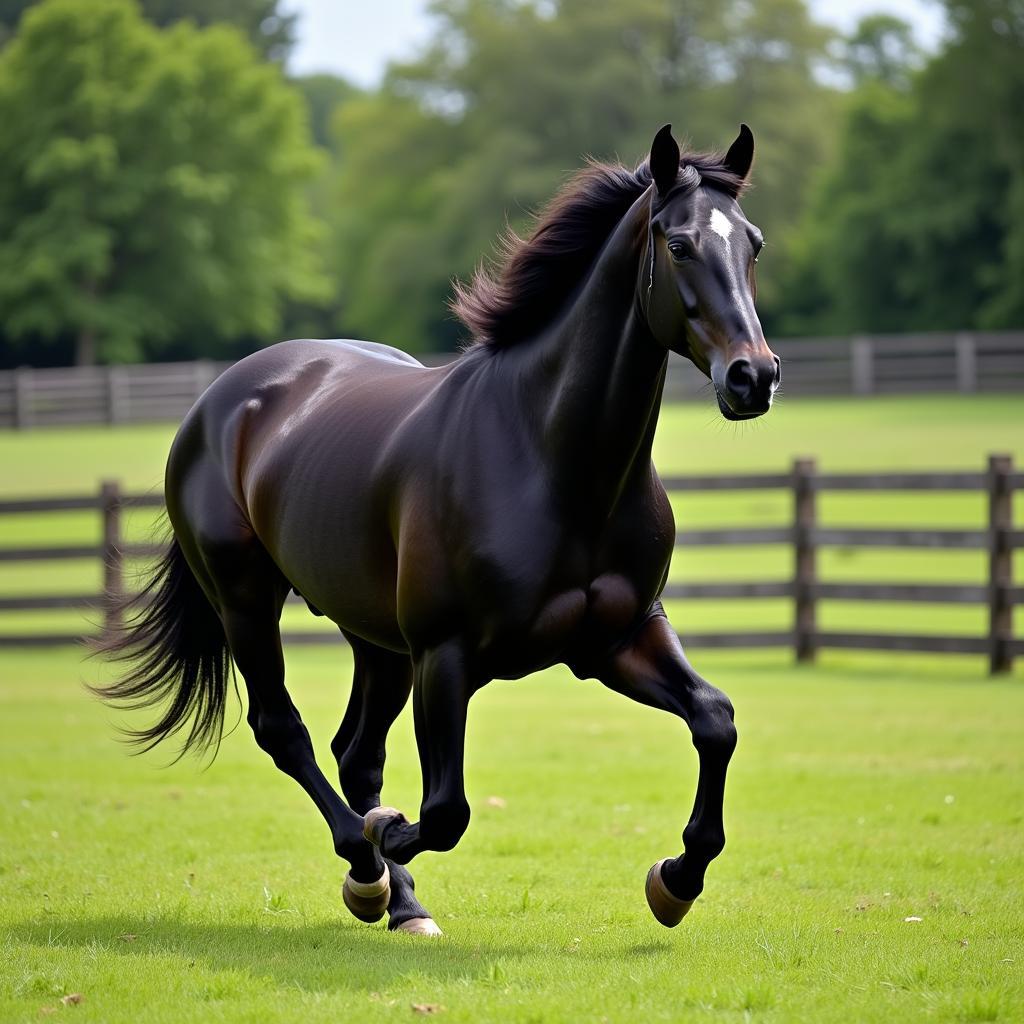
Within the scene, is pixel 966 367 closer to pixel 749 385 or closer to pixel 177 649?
pixel 177 649

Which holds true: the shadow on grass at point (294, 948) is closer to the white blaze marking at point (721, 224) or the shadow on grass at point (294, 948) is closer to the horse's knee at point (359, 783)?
the horse's knee at point (359, 783)

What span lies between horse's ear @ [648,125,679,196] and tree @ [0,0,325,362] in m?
45.2

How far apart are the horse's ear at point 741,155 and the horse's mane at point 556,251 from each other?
0.18 feet

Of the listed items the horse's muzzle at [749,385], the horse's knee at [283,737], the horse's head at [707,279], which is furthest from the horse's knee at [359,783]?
the horse's muzzle at [749,385]

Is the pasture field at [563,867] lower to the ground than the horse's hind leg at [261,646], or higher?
lower

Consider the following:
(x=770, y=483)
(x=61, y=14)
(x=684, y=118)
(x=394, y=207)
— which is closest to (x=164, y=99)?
(x=61, y=14)

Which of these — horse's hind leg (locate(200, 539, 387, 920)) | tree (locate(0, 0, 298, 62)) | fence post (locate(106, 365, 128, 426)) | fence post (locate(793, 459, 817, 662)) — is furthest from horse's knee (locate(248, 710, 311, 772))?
tree (locate(0, 0, 298, 62))

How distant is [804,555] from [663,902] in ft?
31.3

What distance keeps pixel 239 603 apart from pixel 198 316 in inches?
1849

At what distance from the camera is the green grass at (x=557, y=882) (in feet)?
15.1

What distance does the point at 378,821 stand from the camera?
528 cm

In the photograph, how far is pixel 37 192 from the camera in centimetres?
5125

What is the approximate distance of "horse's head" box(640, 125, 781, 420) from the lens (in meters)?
4.37

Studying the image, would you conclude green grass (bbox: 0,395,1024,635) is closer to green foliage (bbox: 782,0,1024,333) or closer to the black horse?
the black horse
